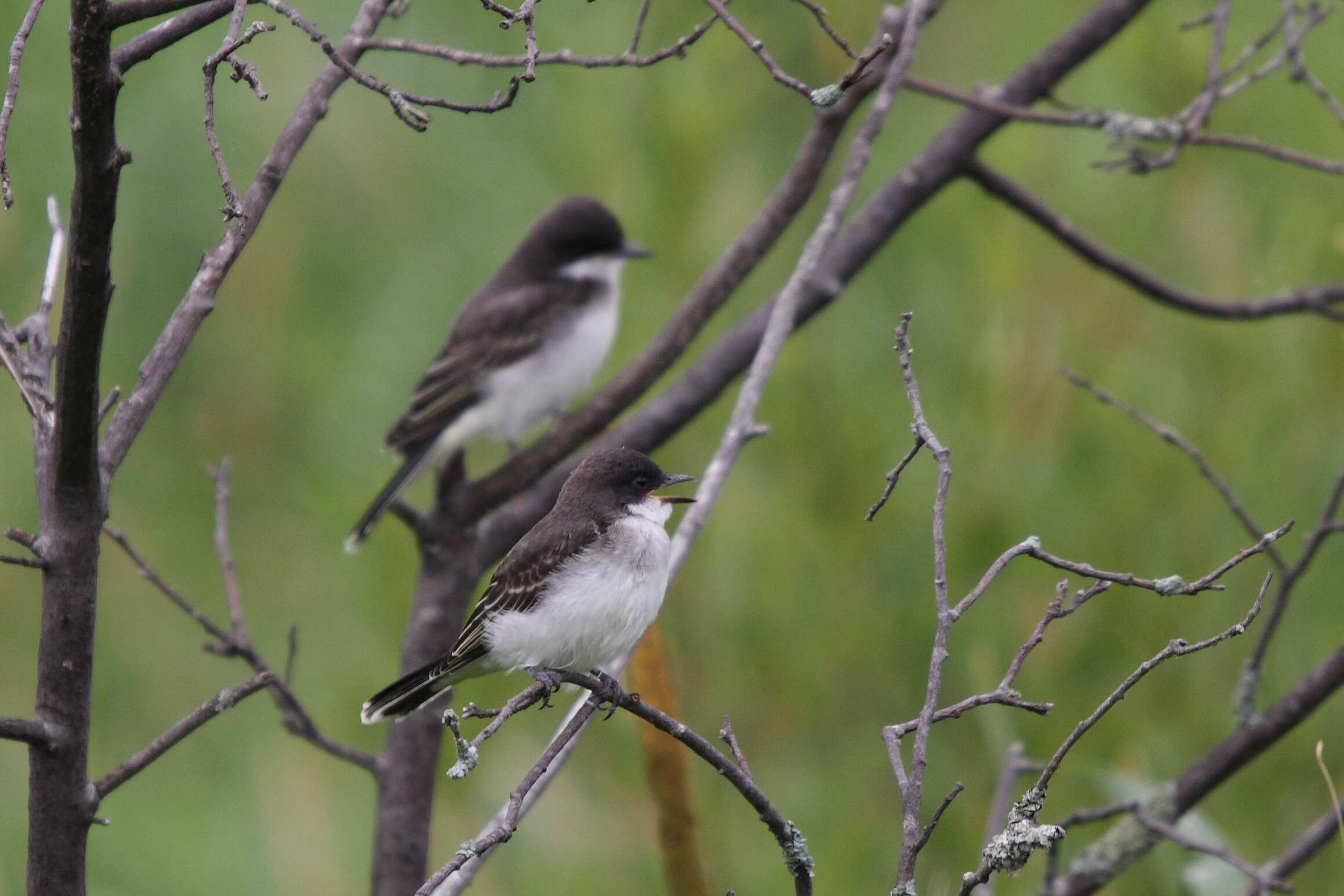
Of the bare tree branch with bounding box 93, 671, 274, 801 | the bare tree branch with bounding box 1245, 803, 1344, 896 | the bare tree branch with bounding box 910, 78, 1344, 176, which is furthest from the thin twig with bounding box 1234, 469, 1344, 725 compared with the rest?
the bare tree branch with bounding box 93, 671, 274, 801

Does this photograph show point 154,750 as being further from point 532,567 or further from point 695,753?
point 532,567

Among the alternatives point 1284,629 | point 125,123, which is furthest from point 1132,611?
point 125,123

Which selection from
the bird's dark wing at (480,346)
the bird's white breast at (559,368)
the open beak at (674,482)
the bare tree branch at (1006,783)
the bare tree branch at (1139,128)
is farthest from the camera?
the bird's white breast at (559,368)

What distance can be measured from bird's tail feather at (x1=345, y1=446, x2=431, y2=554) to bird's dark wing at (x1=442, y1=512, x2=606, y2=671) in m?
0.87

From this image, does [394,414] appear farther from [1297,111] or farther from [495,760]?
[1297,111]

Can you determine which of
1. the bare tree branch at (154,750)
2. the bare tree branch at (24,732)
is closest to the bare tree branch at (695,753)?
the bare tree branch at (154,750)

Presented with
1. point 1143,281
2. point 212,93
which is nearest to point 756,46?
point 212,93

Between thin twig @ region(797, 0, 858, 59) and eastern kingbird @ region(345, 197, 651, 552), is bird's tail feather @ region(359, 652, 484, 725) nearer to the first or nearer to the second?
thin twig @ region(797, 0, 858, 59)

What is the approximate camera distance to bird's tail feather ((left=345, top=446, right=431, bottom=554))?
4.36 meters

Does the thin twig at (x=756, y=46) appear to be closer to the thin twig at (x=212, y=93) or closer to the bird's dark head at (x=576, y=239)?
the thin twig at (x=212, y=93)

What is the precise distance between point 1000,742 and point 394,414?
3.05 metres

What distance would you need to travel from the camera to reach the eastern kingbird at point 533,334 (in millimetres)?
5441

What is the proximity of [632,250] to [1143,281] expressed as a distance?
2321mm

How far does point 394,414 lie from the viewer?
5.76m
